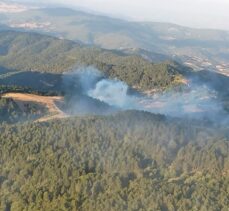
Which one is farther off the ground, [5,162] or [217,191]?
[217,191]

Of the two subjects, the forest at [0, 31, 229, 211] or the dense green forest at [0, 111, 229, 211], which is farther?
the dense green forest at [0, 111, 229, 211]

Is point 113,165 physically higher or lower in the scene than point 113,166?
higher

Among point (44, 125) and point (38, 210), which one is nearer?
point (38, 210)

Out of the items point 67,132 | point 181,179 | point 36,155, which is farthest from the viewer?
point 67,132

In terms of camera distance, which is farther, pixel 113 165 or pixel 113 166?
pixel 113 165

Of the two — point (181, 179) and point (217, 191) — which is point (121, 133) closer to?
point (181, 179)

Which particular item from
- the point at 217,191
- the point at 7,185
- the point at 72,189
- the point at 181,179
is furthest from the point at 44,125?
the point at 217,191

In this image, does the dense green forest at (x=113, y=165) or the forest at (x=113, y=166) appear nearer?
the forest at (x=113, y=166)

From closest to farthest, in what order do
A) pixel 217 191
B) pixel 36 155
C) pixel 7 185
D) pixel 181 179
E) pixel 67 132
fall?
pixel 217 191
pixel 181 179
pixel 7 185
pixel 36 155
pixel 67 132
